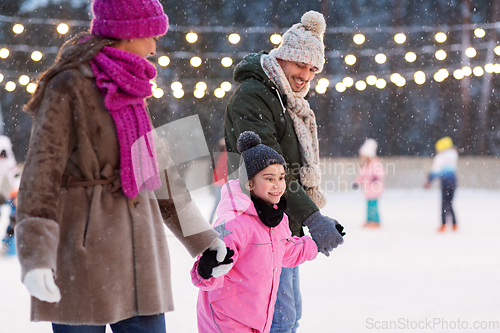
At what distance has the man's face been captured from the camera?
2.37 meters

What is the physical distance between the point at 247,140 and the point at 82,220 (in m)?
0.95

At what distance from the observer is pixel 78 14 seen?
50.3 ft

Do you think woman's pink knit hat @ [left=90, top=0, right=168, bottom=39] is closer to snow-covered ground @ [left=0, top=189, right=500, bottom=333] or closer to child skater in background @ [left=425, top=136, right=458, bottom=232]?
snow-covered ground @ [left=0, top=189, right=500, bottom=333]

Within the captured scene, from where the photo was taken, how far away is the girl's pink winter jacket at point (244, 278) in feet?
6.63

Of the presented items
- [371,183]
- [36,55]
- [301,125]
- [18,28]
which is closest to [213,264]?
[301,125]

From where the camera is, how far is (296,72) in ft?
7.80

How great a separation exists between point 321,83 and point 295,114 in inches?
215

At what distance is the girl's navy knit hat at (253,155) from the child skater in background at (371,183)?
592cm

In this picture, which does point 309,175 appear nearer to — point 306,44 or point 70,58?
point 306,44

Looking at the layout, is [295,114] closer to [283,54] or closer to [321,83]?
[283,54]

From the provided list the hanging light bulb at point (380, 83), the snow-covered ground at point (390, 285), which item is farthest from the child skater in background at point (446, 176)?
the hanging light bulb at point (380, 83)

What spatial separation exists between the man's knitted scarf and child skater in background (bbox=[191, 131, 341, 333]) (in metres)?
0.20

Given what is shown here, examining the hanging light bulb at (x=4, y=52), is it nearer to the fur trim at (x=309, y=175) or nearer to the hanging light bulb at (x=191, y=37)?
the hanging light bulb at (x=191, y=37)

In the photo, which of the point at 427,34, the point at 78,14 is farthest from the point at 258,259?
the point at 427,34
